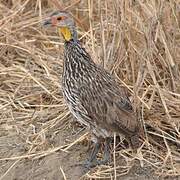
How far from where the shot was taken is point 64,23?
11.7 feet

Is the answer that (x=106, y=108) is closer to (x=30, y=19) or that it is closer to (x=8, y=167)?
(x=8, y=167)

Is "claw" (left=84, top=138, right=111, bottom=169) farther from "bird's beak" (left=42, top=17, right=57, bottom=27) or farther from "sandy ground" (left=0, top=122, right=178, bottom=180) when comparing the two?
"bird's beak" (left=42, top=17, right=57, bottom=27)

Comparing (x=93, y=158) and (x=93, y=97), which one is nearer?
(x=93, y=97)

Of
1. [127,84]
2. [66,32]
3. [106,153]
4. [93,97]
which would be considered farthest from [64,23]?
[106,153]

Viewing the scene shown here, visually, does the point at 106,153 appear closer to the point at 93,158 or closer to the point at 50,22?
the point at 93,158

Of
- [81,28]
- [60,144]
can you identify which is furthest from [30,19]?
[60,144]

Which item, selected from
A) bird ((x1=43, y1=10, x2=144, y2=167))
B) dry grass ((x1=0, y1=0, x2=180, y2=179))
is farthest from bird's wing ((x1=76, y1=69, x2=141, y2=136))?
dry grass ((x1=0, y1=0, x2=180, y2=179))

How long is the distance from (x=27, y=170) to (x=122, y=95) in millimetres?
645

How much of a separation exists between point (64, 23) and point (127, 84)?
22.5 inches

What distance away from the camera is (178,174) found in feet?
11.3

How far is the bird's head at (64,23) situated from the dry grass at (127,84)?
37cm

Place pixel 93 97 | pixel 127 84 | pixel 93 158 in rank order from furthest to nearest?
pixel 127 84
pixel 93 158
pixel 93 97

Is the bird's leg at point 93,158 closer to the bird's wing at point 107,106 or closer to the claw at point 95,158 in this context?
the claw at point 95,158

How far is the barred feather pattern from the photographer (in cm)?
346
